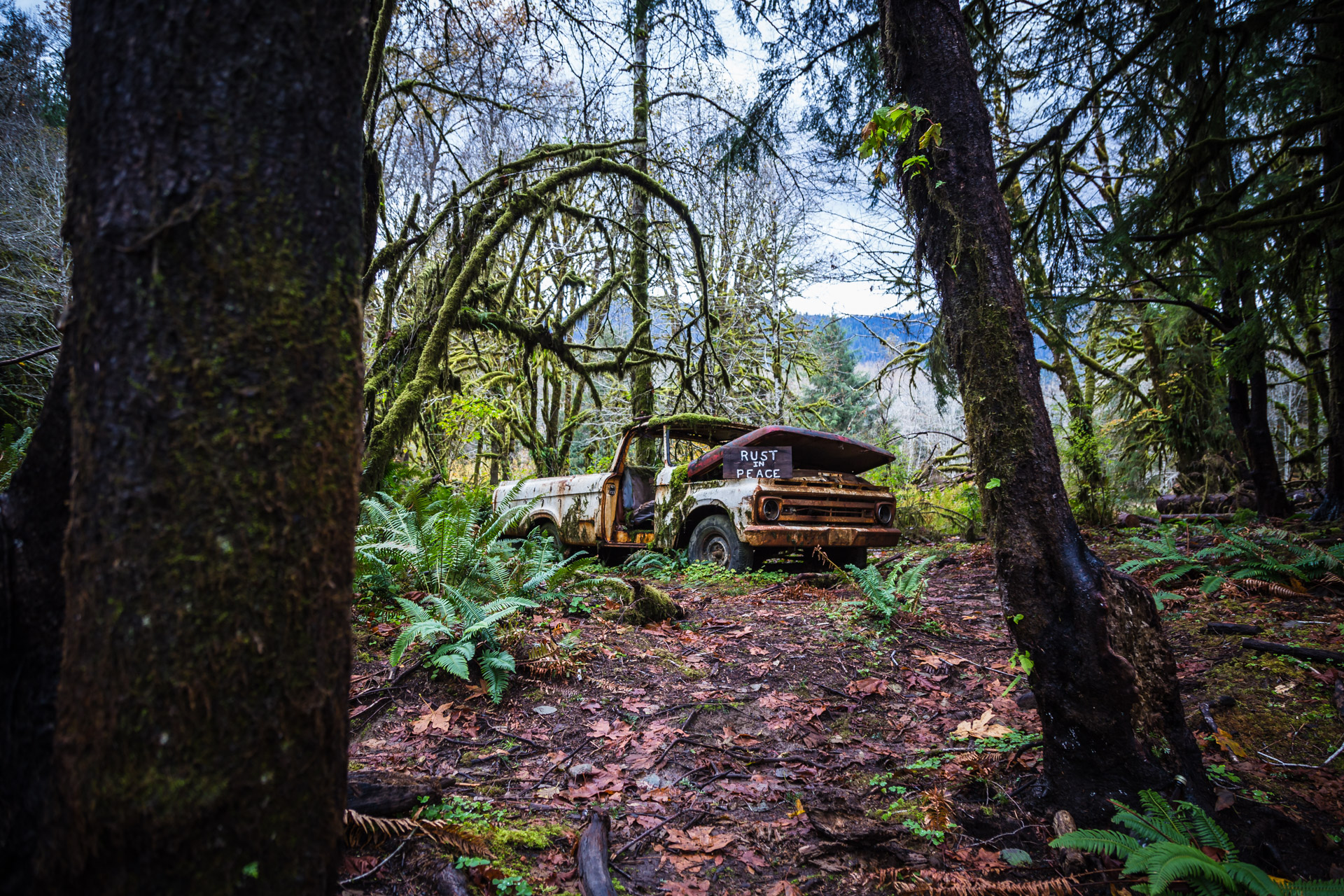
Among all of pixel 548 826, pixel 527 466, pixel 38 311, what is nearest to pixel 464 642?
pixel 548 826

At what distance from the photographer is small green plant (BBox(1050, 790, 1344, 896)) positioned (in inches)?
57.7

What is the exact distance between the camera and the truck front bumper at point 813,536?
620 cm

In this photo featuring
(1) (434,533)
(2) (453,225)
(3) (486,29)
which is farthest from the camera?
(2) (453,225)

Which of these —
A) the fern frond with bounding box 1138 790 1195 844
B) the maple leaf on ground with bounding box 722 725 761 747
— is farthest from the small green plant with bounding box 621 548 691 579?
the fern frond with bounding box 1138 790 1195 844

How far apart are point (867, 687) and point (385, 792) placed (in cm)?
243

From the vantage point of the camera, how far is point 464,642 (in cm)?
321

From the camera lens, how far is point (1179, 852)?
1.57 metres

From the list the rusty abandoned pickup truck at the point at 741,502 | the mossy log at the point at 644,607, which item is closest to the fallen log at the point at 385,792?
the mossy log at the point at 644,607

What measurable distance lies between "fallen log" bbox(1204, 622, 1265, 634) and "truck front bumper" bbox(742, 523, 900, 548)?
3.18 metres

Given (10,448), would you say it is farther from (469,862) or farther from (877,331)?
(877,331)

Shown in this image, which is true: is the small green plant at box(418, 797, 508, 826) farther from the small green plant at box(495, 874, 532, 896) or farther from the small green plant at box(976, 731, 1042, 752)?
the small green plant at box(976, 731, 1042, 752)

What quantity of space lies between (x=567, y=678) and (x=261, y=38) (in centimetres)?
305

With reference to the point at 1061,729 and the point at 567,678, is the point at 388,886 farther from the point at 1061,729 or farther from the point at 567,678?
the point at 1061,729

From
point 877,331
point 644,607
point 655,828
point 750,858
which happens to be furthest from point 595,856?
point 877,331
